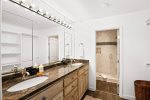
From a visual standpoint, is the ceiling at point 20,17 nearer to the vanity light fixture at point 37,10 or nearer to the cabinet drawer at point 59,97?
the vanity light fixture at point 37,10

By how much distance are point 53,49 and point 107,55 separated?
314 cm

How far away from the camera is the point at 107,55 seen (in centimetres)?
455

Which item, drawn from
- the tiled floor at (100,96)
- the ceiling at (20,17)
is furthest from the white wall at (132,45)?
the ceiling at (20,17)

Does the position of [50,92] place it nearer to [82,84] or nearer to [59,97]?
[59,97]

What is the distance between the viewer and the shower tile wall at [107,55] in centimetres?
439

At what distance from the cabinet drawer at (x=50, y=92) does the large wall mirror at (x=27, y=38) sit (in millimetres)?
708

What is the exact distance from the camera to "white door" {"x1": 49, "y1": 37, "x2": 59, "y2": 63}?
7.48 ft

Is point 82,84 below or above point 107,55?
below

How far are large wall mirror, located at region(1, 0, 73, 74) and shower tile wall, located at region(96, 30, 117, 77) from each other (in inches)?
108

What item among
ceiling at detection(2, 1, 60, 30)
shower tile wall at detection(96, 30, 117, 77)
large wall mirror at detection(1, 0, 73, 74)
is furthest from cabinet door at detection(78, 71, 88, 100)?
shower tile wall at detection(96, 30, 117, 77)

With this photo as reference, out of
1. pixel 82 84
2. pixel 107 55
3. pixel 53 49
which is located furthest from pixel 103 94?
pixel 107 55

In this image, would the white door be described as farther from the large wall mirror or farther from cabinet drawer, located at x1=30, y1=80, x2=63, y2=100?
cabinet drawer, located at x1=30, y1=80, x2=63, y2=100

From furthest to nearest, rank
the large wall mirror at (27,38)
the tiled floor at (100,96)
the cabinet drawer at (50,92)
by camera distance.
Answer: the tiled floor at (100,96) < the large wall mirror at (27,38) < the cabinet drawer at (50,92)

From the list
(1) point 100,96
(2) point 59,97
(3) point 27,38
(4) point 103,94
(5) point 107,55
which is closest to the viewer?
(2) point 59,97
